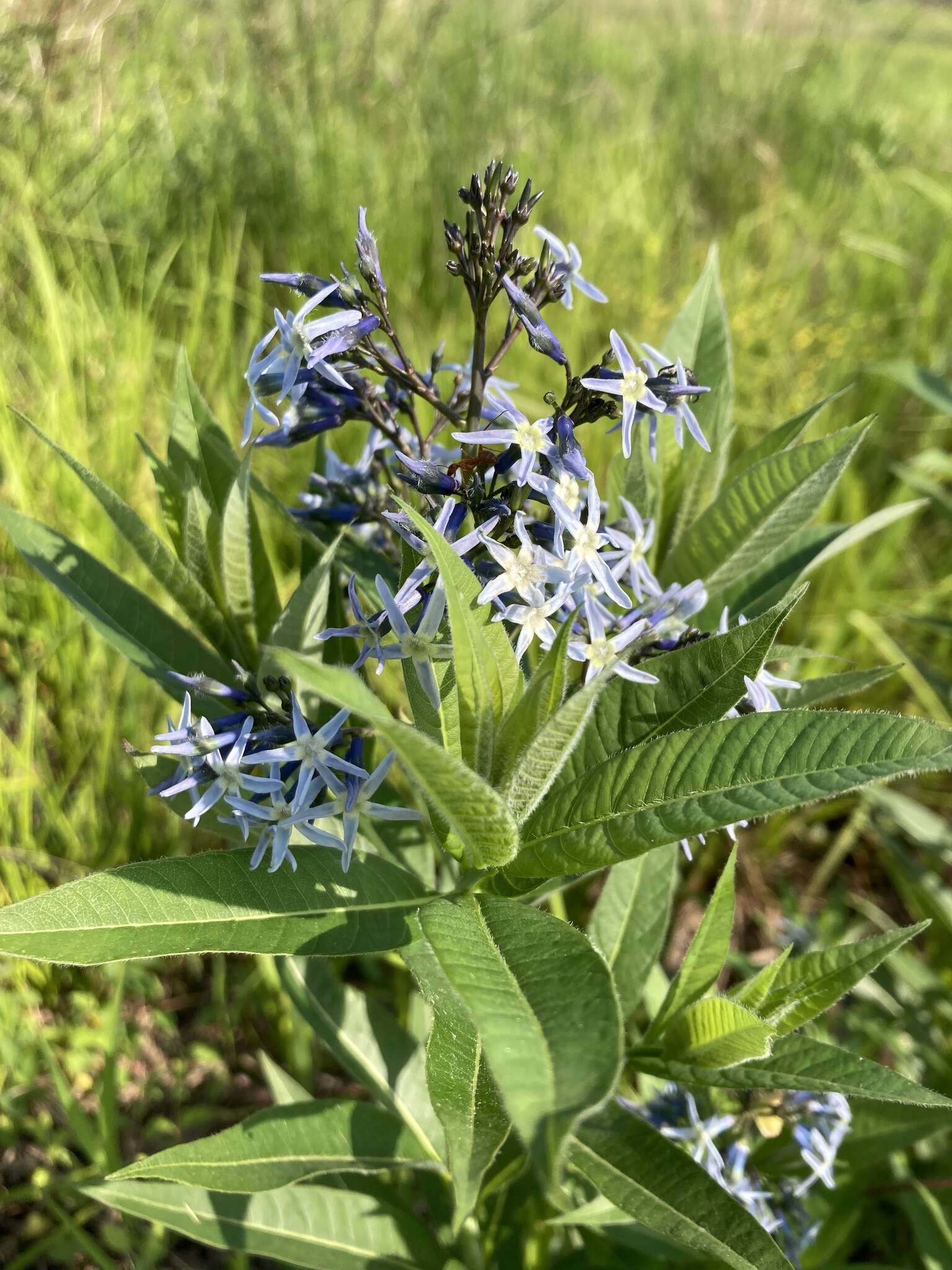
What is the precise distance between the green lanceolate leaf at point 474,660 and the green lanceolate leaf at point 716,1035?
443 millimetres

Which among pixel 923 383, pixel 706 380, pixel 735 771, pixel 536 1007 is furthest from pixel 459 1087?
pixel 923 383

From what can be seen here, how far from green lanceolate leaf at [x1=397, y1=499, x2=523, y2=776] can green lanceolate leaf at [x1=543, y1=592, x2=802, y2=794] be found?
3.7 inches

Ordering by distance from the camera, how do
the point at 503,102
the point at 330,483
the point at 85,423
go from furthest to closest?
the point at 503,102
the point at 85,423
the point at 330,483

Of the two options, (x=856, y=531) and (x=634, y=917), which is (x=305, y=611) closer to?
(x=634, y=917)

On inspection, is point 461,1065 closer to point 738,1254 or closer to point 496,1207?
point 738,1254

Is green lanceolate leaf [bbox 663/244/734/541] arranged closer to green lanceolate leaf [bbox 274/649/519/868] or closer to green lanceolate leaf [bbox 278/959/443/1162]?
green lanceolate leaf [bbox 274/649/519/868]

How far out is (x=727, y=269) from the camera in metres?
4.95

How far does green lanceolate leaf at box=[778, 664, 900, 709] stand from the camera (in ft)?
4.58

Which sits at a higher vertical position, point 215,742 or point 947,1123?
point 215,742

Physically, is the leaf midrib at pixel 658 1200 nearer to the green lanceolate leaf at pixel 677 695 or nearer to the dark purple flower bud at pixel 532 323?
Result: the green lanceolate leaf at pixel 677 695

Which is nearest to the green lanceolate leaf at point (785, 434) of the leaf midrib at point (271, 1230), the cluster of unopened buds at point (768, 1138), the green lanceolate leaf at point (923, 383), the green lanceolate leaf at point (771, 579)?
the green lanceolate leaf at point (771, 579)

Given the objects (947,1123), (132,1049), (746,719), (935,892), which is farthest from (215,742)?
(935,892)

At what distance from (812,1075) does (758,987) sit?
169 mm

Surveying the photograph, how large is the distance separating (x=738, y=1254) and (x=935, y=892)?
5.62 feet
